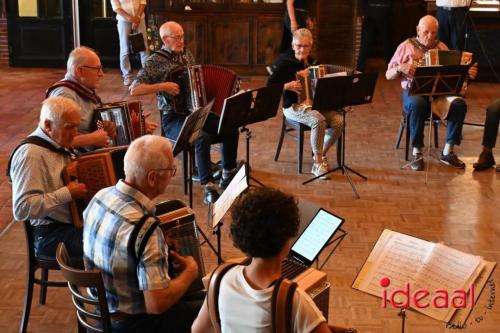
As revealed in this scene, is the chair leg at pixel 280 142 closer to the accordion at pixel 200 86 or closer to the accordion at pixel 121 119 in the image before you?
the accordion at pixel 200 86

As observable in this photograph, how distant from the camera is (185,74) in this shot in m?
6.19

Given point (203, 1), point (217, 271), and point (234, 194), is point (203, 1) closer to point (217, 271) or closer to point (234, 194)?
point (234, 194)

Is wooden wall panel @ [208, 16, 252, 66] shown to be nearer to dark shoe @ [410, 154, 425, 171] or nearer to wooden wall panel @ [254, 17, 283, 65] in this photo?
wooden wall panel @ [254, 17, 283, 65]

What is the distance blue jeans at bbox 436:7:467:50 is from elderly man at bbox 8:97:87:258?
23.1ft

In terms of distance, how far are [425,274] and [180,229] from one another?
3.56 ft

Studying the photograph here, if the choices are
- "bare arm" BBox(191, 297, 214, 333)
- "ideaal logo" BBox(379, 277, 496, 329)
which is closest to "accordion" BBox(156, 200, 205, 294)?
"bare arm" BBox(191, 297, 214, 333)

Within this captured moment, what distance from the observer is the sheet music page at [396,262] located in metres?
3.21

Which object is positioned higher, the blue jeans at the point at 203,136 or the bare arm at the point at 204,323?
the bare arm at the point at 204,323

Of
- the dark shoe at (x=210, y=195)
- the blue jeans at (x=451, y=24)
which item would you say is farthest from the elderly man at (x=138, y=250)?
the blue jeans at (x=451, y=24)

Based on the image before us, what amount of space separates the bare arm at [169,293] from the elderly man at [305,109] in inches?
144

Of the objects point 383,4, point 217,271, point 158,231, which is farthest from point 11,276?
point 383,4

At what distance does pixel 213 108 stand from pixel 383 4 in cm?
534

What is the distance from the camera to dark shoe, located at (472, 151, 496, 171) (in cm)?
719

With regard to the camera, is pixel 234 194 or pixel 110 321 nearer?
pixel 110 321
